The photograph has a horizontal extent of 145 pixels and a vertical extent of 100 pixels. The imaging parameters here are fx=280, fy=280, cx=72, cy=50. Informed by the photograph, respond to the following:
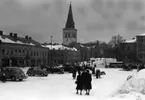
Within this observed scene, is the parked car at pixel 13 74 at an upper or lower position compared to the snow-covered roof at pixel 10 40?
lower

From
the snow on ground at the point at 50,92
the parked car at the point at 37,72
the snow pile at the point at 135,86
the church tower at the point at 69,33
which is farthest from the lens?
the church tower at the point at 69,33

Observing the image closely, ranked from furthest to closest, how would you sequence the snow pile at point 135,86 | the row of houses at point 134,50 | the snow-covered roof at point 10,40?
the row of houses at point 134,50, the snow-covered roof at point 10,40, the snow pile at point 135,86

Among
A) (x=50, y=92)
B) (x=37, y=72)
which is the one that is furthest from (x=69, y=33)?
(x=50, y=92)

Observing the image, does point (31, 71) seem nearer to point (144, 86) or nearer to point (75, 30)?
point (144, 86)

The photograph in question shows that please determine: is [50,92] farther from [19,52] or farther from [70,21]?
[70,21]

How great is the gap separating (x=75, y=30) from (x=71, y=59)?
192 ft

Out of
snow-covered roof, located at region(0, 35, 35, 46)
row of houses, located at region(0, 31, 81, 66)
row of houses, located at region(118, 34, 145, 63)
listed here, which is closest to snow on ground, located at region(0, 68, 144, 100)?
row of houses, located at region(0, 31, 81, 66)

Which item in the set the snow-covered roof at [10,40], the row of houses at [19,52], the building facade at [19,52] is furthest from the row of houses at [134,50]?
the snow-covered roof at [10,40]

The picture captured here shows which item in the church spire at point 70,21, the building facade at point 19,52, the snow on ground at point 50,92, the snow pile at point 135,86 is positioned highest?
the church spire at point 70,21

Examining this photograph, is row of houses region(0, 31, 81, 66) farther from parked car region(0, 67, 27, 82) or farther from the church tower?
the church tower

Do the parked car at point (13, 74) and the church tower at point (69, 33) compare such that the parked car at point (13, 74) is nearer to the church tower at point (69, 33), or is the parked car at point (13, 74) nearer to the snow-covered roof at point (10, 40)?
the snow-covered roof at point (10, 40)

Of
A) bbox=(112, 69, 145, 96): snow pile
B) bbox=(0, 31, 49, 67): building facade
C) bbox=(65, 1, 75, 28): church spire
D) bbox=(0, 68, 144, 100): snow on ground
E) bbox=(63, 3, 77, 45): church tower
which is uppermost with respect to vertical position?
bbox=(65, 1, 75, 28): church spire

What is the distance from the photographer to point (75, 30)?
181000mm

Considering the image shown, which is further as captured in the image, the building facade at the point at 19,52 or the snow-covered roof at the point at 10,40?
the snow-covered roof at the point at 10,40
